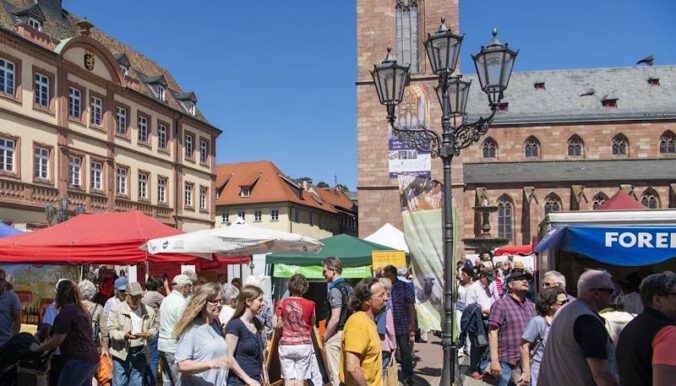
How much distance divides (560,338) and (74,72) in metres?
27.1

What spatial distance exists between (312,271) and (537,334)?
10.2 metres

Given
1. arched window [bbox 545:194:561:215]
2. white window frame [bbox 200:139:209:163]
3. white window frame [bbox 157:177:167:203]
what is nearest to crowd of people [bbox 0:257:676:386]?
white window frame [bbox 157:177:167:203]

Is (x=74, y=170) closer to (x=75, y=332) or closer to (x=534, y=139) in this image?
(x=75, y=332)

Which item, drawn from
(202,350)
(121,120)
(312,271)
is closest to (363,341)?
(202,350)

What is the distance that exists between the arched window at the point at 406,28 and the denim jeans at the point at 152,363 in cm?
3180

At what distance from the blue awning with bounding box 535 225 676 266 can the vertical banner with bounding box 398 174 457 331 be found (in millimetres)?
1452

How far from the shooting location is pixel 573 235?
8859 mm

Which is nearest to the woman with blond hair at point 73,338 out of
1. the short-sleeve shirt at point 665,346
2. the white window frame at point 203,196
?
the short-sleeve shirt at point 665,346

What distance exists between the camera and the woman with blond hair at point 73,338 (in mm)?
5762

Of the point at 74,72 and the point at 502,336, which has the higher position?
the point at 74,72

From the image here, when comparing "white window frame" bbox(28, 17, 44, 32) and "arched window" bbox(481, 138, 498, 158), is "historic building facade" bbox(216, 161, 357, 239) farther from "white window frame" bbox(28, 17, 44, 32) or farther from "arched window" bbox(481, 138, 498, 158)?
"white window frame" bbox(28, 17, 44, 32)

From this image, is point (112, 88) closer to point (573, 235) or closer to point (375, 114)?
point (375, 114)

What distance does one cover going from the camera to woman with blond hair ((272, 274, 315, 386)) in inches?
266

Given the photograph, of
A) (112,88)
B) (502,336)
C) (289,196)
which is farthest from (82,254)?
(289,196)
